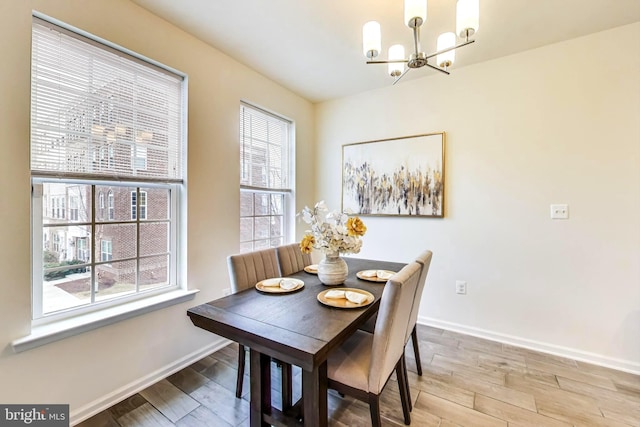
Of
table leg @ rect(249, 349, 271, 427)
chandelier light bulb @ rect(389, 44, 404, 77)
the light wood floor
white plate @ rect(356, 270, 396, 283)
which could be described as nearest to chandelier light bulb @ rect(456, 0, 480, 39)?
chandelier light bulb @ rect(389, 44, 404, 77)

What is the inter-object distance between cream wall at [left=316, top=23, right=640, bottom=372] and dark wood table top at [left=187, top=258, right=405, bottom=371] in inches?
59.3

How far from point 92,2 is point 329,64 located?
177 centimetres

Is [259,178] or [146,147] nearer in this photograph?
[146,147]

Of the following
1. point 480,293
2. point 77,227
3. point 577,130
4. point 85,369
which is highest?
point 577,130

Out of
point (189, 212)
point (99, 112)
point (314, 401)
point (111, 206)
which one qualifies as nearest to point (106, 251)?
point (111, 206)

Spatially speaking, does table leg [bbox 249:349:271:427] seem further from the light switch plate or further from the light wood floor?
the light switch plate

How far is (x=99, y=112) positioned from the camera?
169 cm

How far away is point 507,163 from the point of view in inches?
97.0

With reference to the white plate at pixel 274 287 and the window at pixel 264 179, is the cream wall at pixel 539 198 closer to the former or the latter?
the window at pixel 264 179

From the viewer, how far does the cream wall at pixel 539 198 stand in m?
2.08

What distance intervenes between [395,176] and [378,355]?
2.14 meters

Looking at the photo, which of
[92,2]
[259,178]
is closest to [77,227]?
[92,2]

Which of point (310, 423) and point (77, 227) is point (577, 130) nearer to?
point (310, 423)

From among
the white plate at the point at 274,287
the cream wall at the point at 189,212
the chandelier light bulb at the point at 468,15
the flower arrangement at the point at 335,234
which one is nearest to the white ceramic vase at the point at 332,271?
the flower arrangement at the point at 335,234
